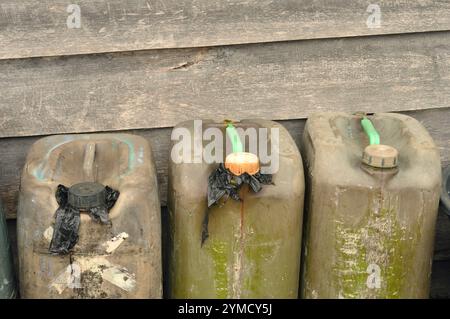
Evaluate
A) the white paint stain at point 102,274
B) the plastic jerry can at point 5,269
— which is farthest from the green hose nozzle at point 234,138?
the plastic jerry can at point 5,269

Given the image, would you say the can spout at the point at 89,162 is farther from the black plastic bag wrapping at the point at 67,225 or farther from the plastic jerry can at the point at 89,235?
the black plastic bag wrapping at the point at 67,225

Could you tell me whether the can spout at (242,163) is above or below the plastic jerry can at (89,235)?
above

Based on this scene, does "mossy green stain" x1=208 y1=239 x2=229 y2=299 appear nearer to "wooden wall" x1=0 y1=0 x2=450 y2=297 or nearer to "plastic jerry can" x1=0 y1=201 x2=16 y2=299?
"wooden wall" x1=0 y1=0 x2=450 y2=297

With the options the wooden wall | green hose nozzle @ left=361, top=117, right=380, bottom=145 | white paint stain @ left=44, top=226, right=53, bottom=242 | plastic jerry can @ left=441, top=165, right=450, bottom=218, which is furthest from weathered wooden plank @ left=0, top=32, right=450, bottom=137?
white paint stain @ left=44, top=226, right=53, bottom=242

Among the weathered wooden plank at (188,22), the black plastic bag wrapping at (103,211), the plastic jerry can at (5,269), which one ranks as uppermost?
the weathered wooden plank at (188,22)

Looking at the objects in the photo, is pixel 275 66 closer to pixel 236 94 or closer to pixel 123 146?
pixel 236 94

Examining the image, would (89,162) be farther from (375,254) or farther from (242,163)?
(375,254)

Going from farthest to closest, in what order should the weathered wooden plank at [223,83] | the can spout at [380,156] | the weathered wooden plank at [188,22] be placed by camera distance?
the weathered wooden plank at [223,83]
the weathered wooden plank at [188,22]
the can spout at [380,156]
